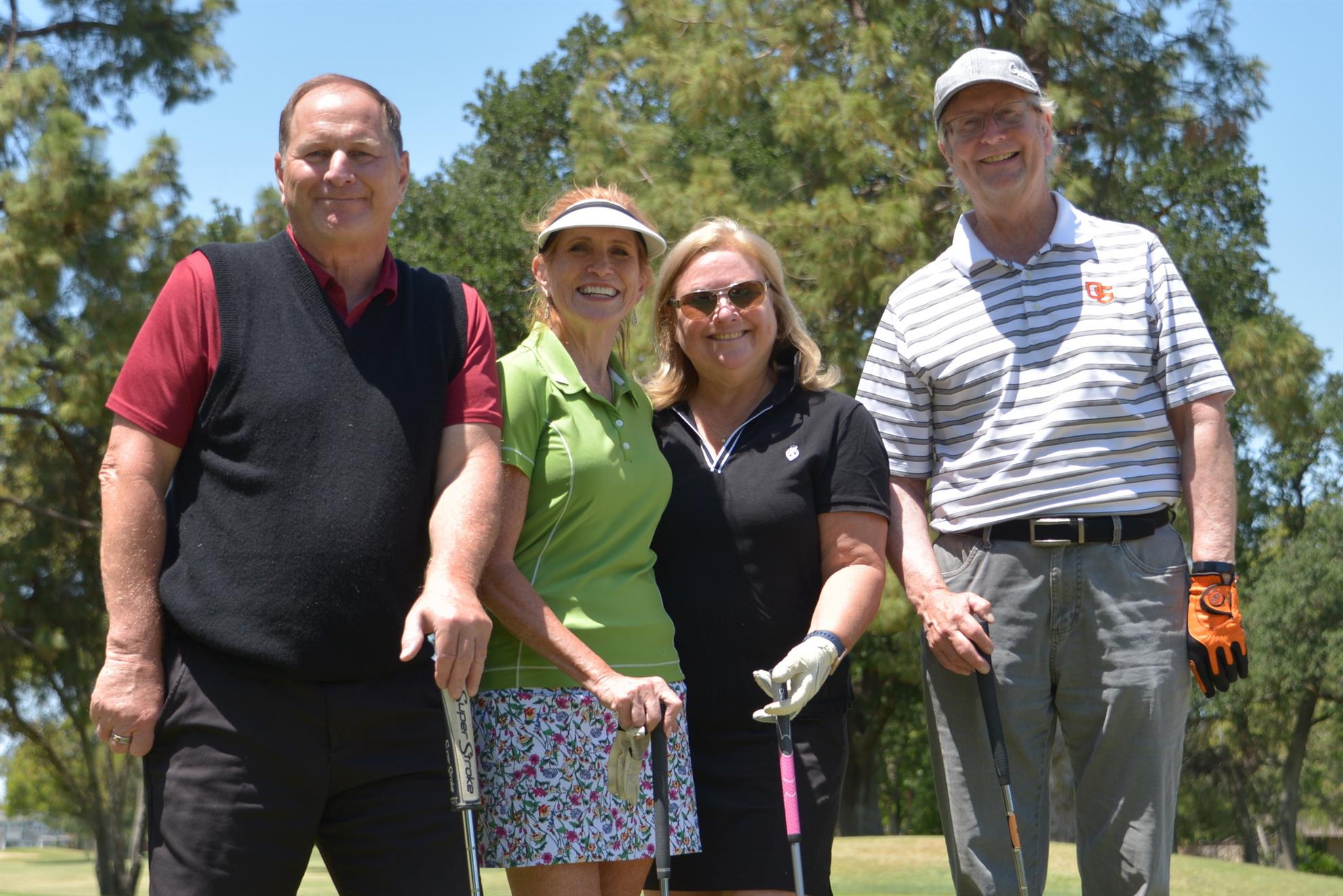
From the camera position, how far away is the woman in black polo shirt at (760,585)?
3.55 m

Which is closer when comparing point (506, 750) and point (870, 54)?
point (506, 750)

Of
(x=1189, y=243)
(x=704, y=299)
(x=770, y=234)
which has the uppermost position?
(x=1189, y=243)

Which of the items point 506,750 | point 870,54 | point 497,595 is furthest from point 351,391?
point 870,54

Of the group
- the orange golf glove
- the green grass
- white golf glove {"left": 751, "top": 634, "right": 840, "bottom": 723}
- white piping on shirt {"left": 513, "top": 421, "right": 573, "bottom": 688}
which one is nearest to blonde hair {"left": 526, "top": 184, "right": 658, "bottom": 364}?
white piping on shirt {"left": 513, "top": 421, "right": 573, "bottom": 688}

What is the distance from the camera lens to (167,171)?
14.1 m

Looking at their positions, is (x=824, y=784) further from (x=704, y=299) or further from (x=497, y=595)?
(x=704, y=299)

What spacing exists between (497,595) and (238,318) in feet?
2.77

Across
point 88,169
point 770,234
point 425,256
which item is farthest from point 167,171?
point 425,256

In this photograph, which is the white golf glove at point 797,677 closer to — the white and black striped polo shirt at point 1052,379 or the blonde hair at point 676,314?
the white and black striped polo shirt at point 1052,379

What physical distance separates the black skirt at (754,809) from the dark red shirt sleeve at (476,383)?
3.62 feet

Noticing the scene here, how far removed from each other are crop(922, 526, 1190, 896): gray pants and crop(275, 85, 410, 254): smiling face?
6.11 feet

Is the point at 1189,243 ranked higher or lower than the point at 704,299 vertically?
higher

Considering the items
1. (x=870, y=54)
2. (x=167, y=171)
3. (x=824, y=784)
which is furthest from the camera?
(x=870, y=54)

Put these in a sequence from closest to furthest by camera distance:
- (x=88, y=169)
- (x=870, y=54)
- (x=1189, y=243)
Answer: (x=88, y=169) < (x=870, y=54) < (x=1189, y=243)
